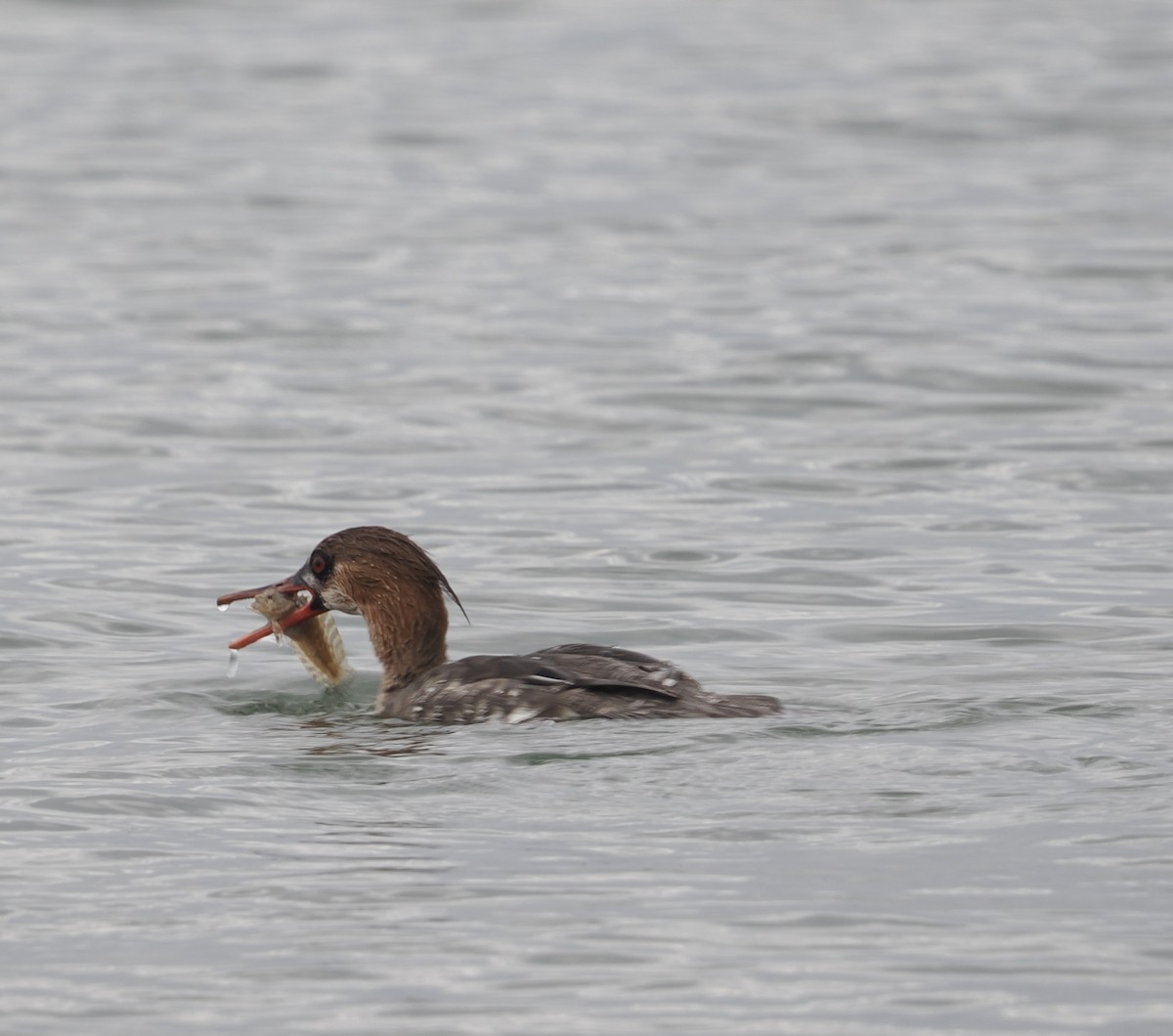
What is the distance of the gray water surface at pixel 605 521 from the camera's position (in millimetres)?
7195

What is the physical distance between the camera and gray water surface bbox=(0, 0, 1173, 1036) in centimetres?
720

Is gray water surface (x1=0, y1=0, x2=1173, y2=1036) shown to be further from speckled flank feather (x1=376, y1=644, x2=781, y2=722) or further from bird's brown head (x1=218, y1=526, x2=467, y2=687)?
bird's brown head (x1=218, y1=526, x2=467, y2=687)

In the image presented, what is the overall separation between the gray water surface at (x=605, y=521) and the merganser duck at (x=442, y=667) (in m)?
0.17

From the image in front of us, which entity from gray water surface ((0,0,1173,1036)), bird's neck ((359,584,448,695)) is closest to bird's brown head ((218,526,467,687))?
bird's neck ((359,584,448,695))

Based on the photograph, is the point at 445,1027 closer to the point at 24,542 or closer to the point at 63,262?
the point at 24,542

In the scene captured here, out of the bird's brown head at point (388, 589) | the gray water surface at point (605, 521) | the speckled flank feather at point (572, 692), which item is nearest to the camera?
the gray water surface at point (605, 521)

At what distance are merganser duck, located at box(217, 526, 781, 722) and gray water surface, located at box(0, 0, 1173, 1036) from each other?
0.17 metres

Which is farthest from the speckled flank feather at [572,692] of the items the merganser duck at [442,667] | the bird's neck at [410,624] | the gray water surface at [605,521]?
the bird's neck at [410,624]

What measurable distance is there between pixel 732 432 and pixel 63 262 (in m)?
8.92

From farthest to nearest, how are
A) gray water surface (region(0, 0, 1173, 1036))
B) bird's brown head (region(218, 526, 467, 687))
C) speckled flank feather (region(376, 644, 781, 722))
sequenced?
bird's brown head (region(218, 526, 467, 687)) < speckled flank feather (region(376, 644, 781, 722)) < gray water surface (region(0, 0, 1173, 1036))

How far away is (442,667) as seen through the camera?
10445 mm

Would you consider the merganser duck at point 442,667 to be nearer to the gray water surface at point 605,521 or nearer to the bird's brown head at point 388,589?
the bird's brown head at point 388,589

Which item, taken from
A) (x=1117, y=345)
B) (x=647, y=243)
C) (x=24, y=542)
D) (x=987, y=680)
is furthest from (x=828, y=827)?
(x=647, y=243)

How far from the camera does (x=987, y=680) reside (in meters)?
10.6
